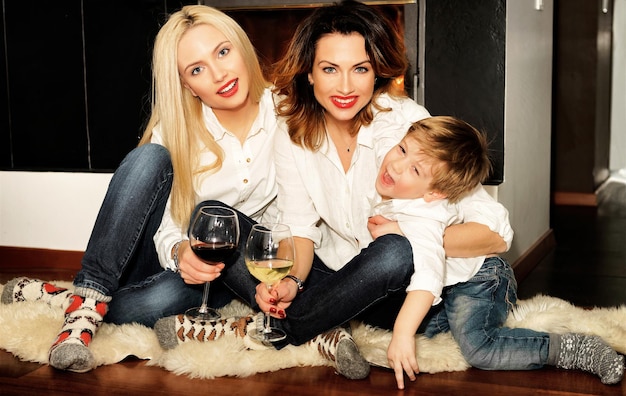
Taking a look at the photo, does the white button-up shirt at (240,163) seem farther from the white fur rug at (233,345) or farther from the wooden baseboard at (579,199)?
the wooden baseboard at (579,199)

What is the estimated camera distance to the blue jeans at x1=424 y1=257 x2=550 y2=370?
1898 mm

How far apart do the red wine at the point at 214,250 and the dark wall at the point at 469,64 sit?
51.4 inches

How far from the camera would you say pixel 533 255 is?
340 cm

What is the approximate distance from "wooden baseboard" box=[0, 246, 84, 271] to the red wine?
58.5 inches

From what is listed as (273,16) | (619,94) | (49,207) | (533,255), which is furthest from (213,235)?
(619,94)

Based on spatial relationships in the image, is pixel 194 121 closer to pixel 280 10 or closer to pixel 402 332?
pixel 402 332

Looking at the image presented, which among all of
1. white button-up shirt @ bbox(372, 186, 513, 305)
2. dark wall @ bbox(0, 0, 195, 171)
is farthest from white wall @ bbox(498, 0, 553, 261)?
dark wall @ bbox(0, 0, 195, 171)

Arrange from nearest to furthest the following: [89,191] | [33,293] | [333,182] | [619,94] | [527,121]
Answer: [333,182]
[33,293]
[89,191]
[527,121]
[619,94]

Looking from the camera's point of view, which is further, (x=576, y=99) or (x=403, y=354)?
(x=576, y=99)

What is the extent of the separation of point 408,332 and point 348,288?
19 centimetres

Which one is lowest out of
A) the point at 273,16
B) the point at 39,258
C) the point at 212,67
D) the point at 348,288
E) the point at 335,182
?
the point at 39,258

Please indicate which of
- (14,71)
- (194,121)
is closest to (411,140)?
(194,121)

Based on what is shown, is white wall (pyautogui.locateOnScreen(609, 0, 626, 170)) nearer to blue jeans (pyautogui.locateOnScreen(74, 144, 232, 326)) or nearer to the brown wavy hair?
the brown wavy hair

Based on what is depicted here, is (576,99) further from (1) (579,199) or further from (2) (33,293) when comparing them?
(2) (33,293)
